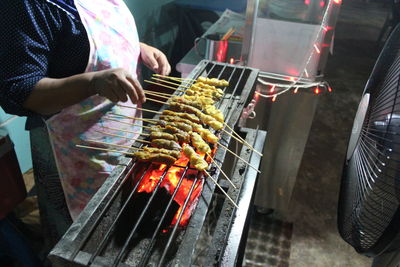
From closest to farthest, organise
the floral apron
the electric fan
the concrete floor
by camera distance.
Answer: the electric fan, the floral apron, the concrete floor

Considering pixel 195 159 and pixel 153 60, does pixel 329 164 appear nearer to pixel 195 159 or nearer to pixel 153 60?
pixel 153 60

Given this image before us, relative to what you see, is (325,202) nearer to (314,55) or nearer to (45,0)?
(314,55)

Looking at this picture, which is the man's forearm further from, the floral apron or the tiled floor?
the tiled floor

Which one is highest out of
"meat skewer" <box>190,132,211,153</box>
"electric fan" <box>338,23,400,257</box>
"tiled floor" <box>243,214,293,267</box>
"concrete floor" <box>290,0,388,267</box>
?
"electric fan" <box>338,23,400,257</box>

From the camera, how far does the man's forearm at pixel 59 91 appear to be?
1857 mm

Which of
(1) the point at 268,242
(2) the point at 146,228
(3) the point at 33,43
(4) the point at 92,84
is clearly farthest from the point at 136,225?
(1) the point at 268,242

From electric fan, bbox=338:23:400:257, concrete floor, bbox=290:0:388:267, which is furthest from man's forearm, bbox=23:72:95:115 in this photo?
concrete floor, bbox=290:0:388:267

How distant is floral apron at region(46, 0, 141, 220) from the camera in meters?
2.09

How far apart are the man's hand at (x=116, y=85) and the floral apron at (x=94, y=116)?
33 cm

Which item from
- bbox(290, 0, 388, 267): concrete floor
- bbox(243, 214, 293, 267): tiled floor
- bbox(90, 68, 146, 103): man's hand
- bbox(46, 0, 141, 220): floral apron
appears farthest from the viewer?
bbox(290, 0, 388, 267): concrete floor

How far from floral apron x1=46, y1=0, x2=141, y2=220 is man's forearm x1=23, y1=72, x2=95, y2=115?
26 cm

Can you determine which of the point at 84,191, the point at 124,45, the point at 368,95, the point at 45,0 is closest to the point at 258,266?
the point at 84,191

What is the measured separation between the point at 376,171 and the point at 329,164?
420cm

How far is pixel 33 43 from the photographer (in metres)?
1.83
